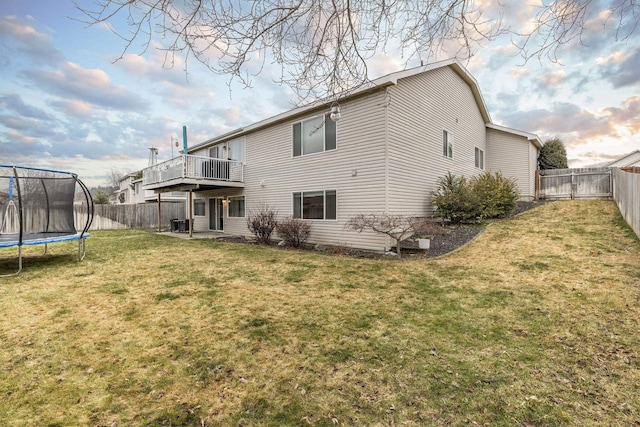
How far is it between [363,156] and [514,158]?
35.8ft

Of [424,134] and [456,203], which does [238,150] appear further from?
[456,203]

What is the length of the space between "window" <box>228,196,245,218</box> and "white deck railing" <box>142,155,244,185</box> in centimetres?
111

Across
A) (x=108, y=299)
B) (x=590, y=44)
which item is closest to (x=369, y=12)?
(x=590, y=44)

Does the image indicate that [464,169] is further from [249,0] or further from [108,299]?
[108,299]

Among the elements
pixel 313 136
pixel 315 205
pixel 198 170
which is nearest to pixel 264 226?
pixel 315 205

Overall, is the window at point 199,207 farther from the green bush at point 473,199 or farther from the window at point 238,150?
the green bush at point 473,199

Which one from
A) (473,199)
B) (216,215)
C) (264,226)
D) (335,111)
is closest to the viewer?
(335,111)

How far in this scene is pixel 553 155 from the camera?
18.2m

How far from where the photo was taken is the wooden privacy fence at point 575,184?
48.1ft

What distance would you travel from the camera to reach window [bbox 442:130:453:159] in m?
11.8

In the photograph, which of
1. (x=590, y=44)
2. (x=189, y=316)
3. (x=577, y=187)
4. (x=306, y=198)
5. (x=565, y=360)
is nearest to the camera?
(x=565, y=360)

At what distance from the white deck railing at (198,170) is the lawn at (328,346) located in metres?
7.09

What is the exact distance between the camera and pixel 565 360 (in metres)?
2.87

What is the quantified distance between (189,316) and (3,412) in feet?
6.38
